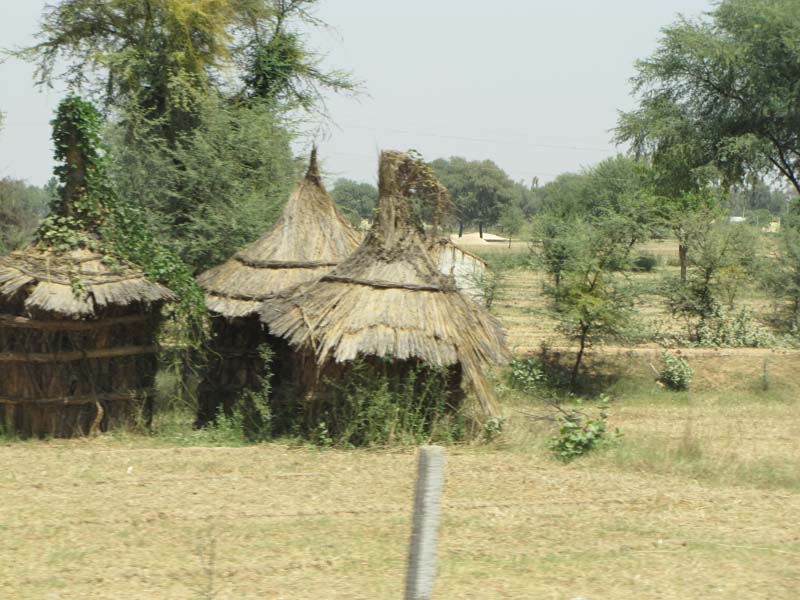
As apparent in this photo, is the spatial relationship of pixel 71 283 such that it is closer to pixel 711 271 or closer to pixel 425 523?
pixel 425 523

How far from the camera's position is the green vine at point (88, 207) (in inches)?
475

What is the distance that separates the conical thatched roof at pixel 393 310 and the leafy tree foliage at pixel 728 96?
1784cm

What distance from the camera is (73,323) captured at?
37.7 ft

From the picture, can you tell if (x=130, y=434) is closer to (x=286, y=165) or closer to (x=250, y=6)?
(x=286, y=165)

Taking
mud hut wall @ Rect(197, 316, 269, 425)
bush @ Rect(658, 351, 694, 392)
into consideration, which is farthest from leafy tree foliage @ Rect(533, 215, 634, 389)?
mud hut wall @ Rect(197, 316, 269, 425)

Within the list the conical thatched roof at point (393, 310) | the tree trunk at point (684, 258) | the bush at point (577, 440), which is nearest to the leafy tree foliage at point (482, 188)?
the tree trunk at point (684, 258)

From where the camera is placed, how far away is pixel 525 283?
4194 centimetres

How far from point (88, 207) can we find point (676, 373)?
11780mm

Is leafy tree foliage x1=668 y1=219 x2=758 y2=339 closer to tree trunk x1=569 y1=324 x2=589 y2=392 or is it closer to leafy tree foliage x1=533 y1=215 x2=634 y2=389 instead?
leafy tree foliage x1=533 y1=215 x2=634 y2=389

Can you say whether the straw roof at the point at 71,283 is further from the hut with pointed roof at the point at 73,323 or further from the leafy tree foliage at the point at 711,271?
the leafy tree foliage at the point at 711,271

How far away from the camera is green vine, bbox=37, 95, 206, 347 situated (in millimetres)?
12068

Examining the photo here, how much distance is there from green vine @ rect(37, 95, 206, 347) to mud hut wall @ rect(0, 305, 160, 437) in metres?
0.75

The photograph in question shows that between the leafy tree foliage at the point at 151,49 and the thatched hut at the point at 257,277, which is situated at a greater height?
the leafy tree foliage at the point at 151,49

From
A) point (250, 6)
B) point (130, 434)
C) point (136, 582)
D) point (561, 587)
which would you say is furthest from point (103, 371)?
point (250, 6)
